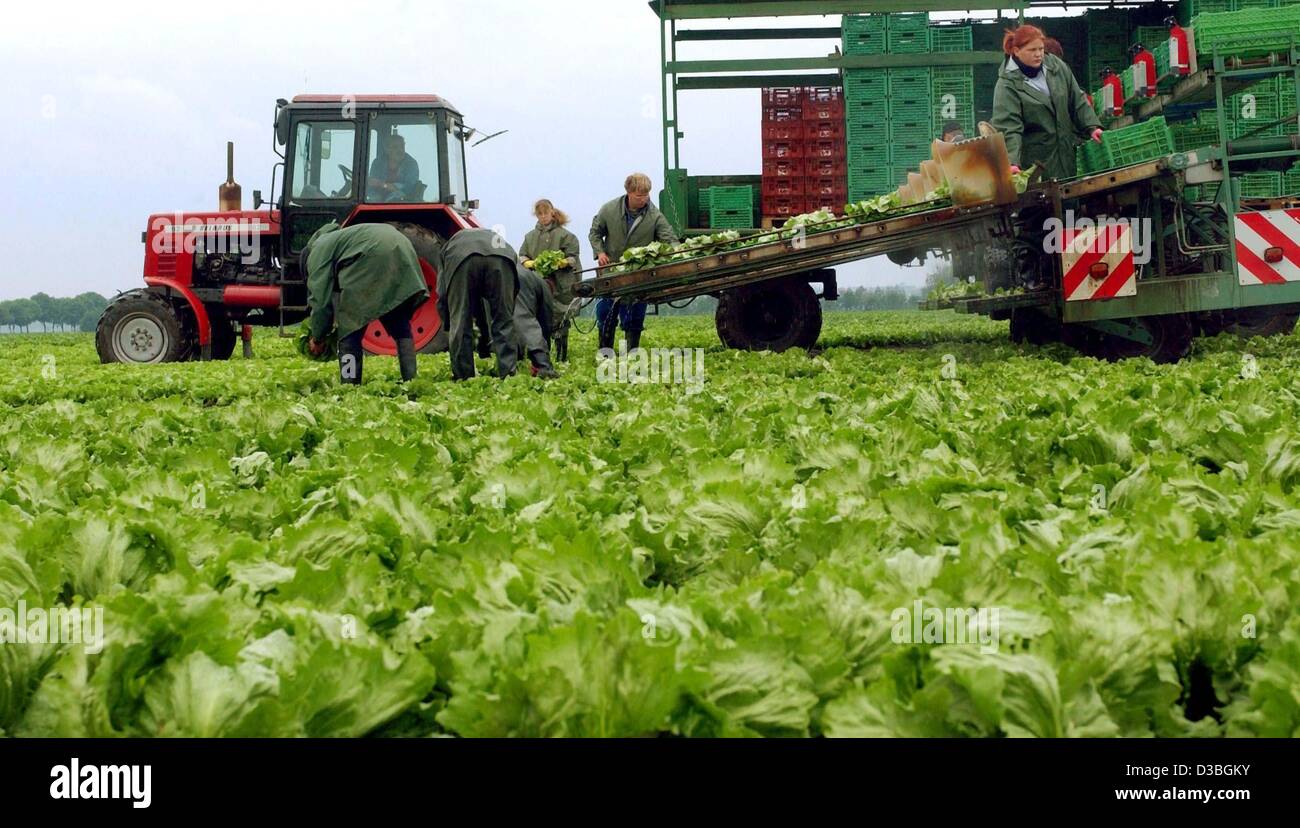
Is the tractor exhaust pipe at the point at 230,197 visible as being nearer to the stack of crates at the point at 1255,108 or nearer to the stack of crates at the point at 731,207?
the stack of crates at the point at 731,207

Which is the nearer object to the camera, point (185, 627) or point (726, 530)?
point (185, 627)

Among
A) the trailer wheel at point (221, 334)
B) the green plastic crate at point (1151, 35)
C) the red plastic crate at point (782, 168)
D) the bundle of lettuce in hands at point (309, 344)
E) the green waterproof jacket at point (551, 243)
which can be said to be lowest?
the bundle of lettuce in hands at point (309, 344)

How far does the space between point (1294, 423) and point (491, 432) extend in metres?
2.90

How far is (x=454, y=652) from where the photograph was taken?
1867mm

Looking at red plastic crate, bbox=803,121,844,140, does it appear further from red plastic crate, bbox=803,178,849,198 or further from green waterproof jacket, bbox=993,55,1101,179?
green waterproof jacket, bbox=993,55,1101,179

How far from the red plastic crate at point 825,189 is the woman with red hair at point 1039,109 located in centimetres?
558

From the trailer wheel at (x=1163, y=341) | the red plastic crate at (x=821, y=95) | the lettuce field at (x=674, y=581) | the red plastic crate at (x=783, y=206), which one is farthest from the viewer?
the red plastic crate at (x=821, y=95)

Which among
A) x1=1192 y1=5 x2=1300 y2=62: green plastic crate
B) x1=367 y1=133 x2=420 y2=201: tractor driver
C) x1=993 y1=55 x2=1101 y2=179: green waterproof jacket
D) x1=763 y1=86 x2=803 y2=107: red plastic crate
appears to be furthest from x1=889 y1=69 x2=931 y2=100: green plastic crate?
x1=1192 y1=5 x2=1300 y2=62: green plastic crate

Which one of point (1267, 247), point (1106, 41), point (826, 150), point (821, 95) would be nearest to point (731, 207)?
point (826, 150)

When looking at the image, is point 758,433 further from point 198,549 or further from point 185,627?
point 185,627

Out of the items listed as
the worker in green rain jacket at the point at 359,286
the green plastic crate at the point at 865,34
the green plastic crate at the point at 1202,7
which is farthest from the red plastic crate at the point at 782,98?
the worker in green rain jacket at the point at 359,286

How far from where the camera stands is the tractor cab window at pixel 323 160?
1489cm
